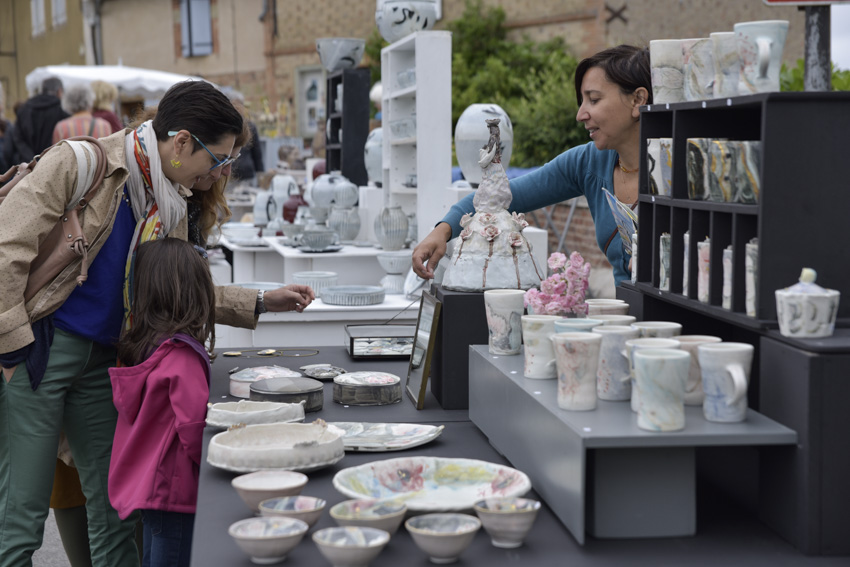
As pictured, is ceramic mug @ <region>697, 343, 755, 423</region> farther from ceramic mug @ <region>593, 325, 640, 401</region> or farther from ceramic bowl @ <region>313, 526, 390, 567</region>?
ceramic bowl @ <region>313, 526, 390, 567</region>

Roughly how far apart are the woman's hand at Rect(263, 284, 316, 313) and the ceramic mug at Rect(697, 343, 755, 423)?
1334mm

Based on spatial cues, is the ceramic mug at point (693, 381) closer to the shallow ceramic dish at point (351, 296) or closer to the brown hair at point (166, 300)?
the brown hair at point (166, 300)

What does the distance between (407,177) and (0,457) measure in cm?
304

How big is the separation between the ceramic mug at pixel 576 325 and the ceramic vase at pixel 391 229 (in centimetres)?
306

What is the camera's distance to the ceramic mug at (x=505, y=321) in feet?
5.82

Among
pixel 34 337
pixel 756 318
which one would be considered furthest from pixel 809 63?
pixel 34 337

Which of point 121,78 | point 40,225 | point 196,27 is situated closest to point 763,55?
point 40,225

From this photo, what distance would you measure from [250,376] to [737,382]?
1.26 m

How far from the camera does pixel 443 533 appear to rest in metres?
1.19

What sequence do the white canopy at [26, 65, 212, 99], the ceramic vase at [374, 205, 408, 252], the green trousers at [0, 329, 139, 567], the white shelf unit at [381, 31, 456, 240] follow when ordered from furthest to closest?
the white canopy at [26, 65, 212, 99] < the ceramic vase at [374, 205, 408, 252] < the white shelf unit at [381, 31, 456, 240] < the green trousers at [0, 329, 139, 567]

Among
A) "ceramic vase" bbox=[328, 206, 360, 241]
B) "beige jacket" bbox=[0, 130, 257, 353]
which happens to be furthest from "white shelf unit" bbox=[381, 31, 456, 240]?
"beige jacket" bbox=[0, 130, 257, 353]

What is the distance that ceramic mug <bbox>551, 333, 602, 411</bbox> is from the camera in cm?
136

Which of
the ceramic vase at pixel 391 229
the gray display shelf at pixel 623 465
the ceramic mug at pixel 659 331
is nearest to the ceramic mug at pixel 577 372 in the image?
the gray display shelf at pixel 623 465

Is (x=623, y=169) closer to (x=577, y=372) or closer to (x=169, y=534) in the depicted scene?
(x=577, y=372)
